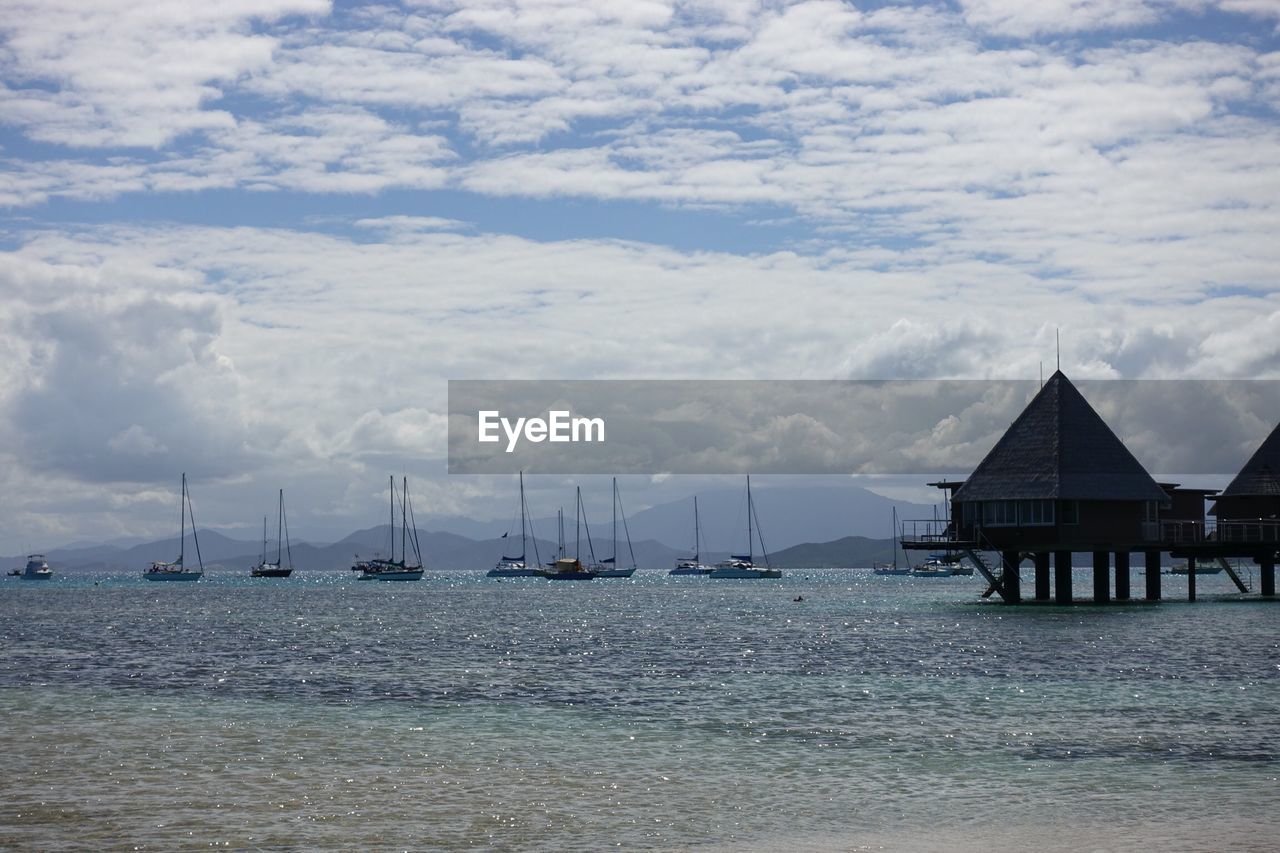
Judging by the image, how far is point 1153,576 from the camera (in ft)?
261

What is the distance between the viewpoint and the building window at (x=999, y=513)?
2655 inches

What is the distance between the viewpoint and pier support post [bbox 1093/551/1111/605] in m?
71.1

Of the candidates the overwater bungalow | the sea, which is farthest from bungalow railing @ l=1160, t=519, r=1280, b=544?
the sea

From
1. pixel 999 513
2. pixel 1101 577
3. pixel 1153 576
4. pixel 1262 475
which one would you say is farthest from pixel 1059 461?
pixel 1262 475

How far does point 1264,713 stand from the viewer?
102 feet

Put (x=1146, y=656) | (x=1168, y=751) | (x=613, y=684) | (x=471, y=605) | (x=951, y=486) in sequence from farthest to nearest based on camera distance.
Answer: (x=471, y=605), (x=951, y=486), (x=1146, y=656), (x=613, y=684), (x=1168, y=751)

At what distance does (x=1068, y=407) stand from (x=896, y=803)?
165ft

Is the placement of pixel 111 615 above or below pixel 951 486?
below

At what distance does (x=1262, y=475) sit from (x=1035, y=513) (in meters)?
22.9

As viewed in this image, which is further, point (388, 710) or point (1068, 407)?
point (1068, 407)

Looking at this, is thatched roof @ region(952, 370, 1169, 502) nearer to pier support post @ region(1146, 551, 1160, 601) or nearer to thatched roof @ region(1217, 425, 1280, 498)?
pier support post @ region(1146, 551, 1160, 601)

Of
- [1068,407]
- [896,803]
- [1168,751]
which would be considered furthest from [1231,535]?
[896,803]

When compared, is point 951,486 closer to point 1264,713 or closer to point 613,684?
point 613,684

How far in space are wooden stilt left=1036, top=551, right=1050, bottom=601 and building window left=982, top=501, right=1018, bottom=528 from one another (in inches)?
289
